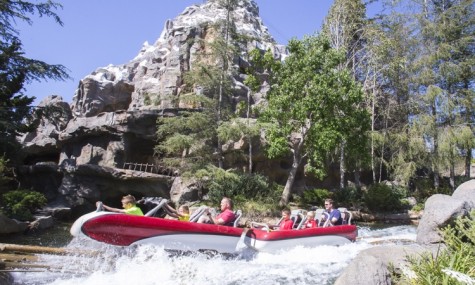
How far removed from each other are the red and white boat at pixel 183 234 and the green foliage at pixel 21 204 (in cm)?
842

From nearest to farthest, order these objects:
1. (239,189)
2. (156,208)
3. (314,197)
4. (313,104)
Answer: (156,208)
(313,104)
(239,189)
(314,197)

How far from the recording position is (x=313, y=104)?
17.8 meters

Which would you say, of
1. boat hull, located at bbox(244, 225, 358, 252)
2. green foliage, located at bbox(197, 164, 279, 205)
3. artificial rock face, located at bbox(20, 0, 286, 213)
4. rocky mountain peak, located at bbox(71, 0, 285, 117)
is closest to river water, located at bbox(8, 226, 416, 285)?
boat hull, located at bbox(244, 225, 358, 252)

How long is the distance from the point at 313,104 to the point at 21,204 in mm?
12844

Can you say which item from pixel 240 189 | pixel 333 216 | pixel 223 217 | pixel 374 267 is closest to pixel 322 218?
pixel 333 216

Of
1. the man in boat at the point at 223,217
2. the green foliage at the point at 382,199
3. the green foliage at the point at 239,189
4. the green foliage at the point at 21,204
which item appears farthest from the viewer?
the green foliage at the point at 382,199

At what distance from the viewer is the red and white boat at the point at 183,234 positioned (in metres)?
6.90

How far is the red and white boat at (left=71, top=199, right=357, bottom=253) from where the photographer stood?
6902mm

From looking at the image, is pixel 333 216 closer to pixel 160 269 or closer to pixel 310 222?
pixel 310 222

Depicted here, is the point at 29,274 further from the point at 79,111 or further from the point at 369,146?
the point at 79,111

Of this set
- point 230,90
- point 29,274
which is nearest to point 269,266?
point 29,274

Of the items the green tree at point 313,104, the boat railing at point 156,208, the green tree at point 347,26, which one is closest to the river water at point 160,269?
the boat railing at point 156,208

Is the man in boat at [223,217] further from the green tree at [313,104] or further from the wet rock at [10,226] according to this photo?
the green tree at [313,104]

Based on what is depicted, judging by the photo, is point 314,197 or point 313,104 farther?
point 314,197
